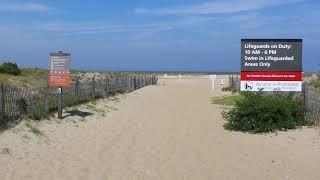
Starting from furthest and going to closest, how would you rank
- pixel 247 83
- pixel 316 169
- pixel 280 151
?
1. pixel 247 83
2. pixel 280 151
3. pixel 316 169

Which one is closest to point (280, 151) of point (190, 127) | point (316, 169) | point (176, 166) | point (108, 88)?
point (316, 169)

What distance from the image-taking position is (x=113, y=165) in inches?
488

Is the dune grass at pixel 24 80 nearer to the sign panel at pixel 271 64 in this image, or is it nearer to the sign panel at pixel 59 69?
the sign panel at pixel 59 69

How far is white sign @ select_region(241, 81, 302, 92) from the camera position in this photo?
22156 millimetres

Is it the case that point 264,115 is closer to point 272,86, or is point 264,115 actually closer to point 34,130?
point 272,86

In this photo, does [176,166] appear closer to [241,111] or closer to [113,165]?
[113,165]

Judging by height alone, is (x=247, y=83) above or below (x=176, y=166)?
above

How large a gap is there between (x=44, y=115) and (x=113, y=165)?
6734mm

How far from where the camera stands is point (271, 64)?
2217 cm

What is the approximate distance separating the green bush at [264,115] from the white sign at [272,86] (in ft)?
8.49

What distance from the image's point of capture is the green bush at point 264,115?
1875 centimetres

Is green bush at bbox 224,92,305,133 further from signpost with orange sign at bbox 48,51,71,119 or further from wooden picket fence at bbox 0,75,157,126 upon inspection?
wooden picket fence at bbox 0,75,157,126

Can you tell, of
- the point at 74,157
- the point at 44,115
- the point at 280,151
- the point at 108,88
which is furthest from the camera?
the point at 108,88

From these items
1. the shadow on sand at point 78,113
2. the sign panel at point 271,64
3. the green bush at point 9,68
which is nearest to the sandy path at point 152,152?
the shadow on sand at point 78,113
